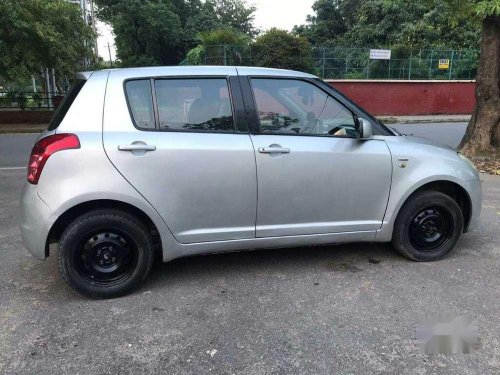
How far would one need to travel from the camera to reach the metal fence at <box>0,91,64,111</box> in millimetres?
18547

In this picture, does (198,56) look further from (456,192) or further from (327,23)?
(456,192)

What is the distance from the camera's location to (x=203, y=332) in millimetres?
2994

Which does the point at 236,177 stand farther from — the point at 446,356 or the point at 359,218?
the point at 446,356

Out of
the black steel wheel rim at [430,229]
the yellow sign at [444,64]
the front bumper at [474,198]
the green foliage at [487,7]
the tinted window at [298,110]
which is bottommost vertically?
the black steel wheel rim at [430,229]

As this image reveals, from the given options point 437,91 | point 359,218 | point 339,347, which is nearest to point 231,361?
point 339,347

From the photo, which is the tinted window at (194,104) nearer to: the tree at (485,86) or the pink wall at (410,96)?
the tree at (485,86)

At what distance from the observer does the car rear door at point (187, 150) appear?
3.34 meters

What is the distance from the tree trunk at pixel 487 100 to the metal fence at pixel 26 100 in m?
16.6

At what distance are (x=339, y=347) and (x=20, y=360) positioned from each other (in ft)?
6.32

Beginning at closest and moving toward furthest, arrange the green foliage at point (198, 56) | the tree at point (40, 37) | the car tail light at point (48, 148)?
the car tail light at point (48, 148), the tree at point (40, 37), the green foliage at point (198, 56)

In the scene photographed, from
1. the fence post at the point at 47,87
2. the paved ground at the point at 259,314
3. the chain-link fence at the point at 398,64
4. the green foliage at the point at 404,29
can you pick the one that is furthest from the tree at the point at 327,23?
the paved ground at the point at 259,314

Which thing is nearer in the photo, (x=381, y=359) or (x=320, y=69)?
(x=381, y=359)

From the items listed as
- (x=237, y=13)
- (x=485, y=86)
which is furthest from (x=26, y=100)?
(x=237, y=13)

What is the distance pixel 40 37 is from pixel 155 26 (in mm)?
20373
